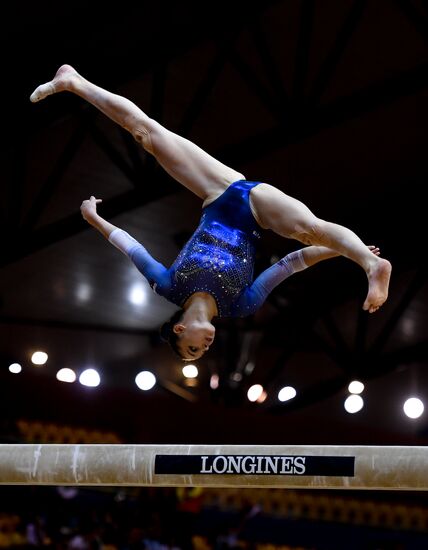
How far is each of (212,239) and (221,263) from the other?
0.57 ft

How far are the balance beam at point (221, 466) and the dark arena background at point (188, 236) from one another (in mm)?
1181

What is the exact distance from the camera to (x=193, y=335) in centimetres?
579

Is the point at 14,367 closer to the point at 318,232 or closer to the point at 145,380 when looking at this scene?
the point at 145,380

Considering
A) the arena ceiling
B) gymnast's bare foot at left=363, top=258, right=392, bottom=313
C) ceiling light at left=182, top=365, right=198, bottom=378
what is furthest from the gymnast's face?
ceiling light at left=182, top=365, right=198, bottom=378

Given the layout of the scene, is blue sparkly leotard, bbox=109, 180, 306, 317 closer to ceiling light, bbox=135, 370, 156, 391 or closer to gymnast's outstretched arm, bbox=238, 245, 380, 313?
gymnast's outstretched arm, bbox=238, 245, 380, 313

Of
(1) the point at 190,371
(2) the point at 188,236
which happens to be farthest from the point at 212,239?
(1) the point at 190,371

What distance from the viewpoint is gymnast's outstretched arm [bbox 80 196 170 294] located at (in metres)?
5.96

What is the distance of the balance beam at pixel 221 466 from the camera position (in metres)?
5.64

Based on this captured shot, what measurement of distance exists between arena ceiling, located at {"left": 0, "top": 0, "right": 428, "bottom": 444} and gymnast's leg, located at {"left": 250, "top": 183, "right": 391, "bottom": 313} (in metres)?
3.31

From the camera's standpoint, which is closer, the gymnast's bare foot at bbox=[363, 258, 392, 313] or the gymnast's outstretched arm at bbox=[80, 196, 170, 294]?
the gymnast's bare foot at bbox=[363, 258, 392, 313]

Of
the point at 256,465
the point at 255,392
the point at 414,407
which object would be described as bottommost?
the point at 256,465

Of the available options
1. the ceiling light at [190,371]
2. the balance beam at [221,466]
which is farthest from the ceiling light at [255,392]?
the balance beam at [221,466]

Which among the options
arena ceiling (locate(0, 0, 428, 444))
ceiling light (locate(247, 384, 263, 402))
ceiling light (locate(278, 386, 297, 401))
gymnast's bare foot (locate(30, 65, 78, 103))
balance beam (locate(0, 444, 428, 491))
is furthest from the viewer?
ceiling light (locate(278, 386, 297, 401))

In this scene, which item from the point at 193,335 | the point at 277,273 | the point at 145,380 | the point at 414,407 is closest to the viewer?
the point at 193,335
